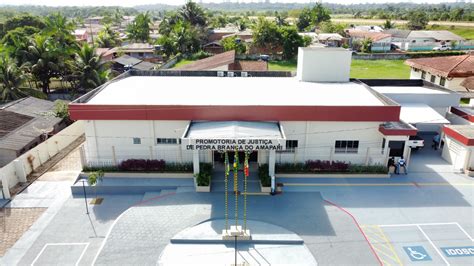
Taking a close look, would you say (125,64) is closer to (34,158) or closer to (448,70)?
(34,158)

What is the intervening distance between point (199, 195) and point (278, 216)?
4.59 m

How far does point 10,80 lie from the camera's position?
3525 cm

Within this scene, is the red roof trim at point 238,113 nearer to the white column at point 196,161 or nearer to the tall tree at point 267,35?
the white column at point 196,161

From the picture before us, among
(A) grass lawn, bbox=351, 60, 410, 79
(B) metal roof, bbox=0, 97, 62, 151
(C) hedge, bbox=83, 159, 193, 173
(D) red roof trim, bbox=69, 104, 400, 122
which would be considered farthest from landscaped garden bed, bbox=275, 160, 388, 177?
(A) grass lawn, bbox=351, 60, 410, 79

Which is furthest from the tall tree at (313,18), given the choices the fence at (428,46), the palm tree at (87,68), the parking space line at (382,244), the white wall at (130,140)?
the parking space line at (382,244)

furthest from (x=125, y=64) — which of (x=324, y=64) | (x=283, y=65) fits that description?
(x=324, y=64)

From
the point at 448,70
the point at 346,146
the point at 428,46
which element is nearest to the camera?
the point at 346,146

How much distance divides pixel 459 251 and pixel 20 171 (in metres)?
23.7

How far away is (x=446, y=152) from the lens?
82.6 ft

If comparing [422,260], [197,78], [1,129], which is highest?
[197,78]

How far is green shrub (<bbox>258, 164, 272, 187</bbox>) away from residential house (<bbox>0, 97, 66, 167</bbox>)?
16441 millimetres

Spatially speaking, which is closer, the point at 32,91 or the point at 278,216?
the point at 278,216

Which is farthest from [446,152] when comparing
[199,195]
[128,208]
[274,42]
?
[274,42]

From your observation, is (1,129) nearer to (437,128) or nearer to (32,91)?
(32,91)
